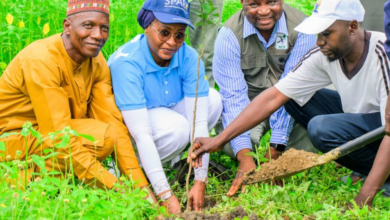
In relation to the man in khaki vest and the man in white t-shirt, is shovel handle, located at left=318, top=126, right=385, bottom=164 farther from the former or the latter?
the man in khaki vest

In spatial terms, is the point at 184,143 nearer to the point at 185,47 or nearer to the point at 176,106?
the point at 176,106

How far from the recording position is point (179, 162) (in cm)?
413

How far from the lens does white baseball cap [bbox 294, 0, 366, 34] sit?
137 inches

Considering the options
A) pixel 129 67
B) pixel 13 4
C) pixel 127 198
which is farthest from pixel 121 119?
pixel 13 4

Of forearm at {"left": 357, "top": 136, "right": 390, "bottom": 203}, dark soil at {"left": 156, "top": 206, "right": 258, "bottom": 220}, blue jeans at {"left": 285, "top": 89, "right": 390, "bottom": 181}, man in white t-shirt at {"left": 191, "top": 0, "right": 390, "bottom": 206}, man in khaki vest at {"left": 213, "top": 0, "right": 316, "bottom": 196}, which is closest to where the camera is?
dark soil at {"left": 156, "top": 206, "right": 258, "bottom": 220}

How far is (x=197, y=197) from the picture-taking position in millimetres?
3621

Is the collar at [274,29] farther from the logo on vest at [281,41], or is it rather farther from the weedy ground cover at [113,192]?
the weedy ground cover at [113,192]

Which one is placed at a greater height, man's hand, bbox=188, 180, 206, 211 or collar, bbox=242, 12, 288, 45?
collar, bbox=242, 12, 288, 45

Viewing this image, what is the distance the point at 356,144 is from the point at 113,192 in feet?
4.40

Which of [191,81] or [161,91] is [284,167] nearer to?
[191,81]

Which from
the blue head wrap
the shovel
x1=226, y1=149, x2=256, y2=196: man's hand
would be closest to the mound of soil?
the shovel

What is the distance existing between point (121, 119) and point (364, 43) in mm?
1528

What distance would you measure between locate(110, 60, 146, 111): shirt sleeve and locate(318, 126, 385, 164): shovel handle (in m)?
1.12

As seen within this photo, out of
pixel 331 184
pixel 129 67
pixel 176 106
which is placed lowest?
pixel 331 184
